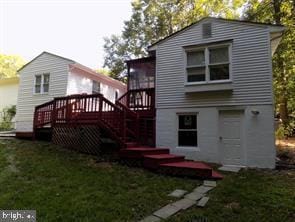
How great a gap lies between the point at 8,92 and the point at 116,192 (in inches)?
731

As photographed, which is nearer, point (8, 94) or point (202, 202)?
point (202, 202)

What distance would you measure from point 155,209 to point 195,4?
2012 centimetres

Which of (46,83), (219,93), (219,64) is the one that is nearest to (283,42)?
(219,64)

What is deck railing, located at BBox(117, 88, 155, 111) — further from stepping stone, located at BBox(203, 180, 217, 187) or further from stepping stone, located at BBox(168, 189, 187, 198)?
stepping stone, located at BBox(168, 189, 187, 198)

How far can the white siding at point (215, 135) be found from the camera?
8188mm

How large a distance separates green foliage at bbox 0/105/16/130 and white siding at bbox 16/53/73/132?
358 cm

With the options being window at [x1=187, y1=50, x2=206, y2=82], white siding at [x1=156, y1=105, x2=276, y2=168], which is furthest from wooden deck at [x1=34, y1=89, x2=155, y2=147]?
window at [x1=187, y1=50, x2=206, y2=82]

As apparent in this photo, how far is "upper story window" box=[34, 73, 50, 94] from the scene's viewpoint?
46.3 ft

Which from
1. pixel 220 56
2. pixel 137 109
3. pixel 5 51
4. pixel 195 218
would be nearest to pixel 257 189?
pixel 195 218

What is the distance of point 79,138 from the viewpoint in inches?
364

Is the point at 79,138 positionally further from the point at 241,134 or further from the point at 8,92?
the point at 8,92

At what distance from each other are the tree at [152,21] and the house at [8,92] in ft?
32.7

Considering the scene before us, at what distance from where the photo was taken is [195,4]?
68.0ft

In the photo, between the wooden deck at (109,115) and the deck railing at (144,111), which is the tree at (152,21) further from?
the wooden deck at (109,115)
